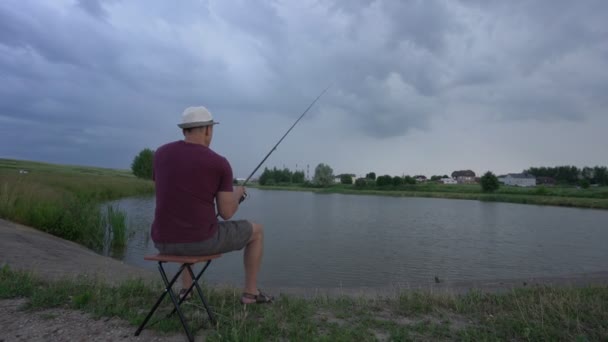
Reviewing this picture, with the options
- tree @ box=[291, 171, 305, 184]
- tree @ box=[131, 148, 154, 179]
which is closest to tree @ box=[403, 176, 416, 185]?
tree @ box=[291, 171, 305, 184]

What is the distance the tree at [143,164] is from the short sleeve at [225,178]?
7988 cm

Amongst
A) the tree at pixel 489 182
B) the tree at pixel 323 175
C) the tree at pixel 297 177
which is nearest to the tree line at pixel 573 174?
the tree at pixel 489 182

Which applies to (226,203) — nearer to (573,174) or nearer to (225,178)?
(225,178)

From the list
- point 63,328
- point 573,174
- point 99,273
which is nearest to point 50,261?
point 99,273

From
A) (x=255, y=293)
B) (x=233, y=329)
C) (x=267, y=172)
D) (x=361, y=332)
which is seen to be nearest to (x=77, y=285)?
(x=255, y=293)

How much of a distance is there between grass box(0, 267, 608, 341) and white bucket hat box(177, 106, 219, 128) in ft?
5.63

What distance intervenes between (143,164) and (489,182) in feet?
224

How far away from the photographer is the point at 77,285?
4.10 meters

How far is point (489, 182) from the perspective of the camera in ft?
203

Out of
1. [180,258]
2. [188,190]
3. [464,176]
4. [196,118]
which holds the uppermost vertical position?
[464,176]

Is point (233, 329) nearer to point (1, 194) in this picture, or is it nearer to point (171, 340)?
point (171, 340)

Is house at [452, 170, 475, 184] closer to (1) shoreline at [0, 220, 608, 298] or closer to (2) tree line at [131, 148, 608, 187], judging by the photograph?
(2) tree line at [131, 148, 608, 187]

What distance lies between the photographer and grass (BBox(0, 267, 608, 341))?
3.16m

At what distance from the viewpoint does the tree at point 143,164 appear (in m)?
79.1
